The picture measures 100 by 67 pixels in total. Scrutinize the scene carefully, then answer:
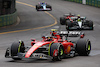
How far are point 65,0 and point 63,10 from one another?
1637 centimetres

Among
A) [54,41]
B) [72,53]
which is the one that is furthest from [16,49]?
[72,53]

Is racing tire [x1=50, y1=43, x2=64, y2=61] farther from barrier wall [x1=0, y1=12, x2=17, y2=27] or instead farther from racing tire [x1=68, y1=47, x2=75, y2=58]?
barrier wall [x1=0, y1=12, x2=17, y2=27]

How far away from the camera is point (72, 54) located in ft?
53.1

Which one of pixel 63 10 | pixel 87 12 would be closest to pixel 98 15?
pixel 87 12

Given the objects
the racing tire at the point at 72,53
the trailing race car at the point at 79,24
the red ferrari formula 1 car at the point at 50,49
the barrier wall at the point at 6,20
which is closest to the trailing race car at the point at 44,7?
the barrier wall at the point at 6,20

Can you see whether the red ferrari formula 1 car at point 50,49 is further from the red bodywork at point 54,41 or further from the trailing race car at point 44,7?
the trailing race car at point 44,7

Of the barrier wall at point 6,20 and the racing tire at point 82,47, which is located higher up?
the barrier wall at point 6,20

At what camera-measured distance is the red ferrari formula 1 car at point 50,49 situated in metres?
14.2

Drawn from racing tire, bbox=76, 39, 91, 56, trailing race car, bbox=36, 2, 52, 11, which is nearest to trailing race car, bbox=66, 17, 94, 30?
trailing race car, bbox=36, 2, 52, 11

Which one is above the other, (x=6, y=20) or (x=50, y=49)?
(x=6, y=20)

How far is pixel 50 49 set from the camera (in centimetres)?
1424

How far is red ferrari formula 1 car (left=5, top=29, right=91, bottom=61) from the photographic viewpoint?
46.6 ft

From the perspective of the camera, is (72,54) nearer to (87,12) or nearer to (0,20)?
(0,20)

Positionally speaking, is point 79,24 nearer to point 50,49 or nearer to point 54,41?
point 54,41
